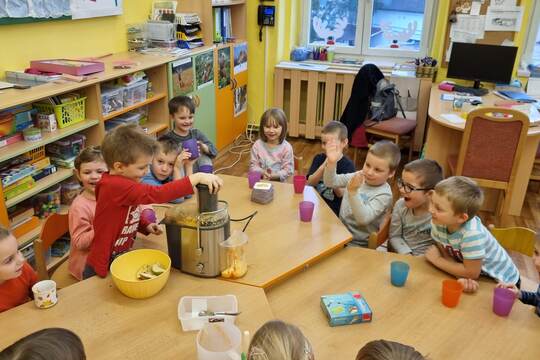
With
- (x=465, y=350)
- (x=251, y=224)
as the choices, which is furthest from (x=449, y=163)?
(x=465, y=350)

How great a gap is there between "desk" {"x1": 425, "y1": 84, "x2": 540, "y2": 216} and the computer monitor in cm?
33

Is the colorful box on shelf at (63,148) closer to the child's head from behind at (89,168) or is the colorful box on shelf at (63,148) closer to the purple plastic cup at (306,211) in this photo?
the child's head from behind at (89,168)

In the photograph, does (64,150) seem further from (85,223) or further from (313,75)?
(313,75)

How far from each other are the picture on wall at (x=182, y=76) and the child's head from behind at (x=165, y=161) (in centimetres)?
133

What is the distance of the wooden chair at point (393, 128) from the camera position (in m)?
4.48

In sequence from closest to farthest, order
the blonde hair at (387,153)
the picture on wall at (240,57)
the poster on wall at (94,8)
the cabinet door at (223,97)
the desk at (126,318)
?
1. the desk at (126,318)
2. the blonde hair at (387,153)
3. the poster on wall at (94,8)
4. the cabinet door at (223,97)
5. the picture on wall at (240,57)

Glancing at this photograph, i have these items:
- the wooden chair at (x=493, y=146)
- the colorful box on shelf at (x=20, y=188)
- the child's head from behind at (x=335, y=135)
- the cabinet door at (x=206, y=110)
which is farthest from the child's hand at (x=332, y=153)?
the cabinet door at (x=206, y=110)

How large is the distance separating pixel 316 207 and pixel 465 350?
997 mm

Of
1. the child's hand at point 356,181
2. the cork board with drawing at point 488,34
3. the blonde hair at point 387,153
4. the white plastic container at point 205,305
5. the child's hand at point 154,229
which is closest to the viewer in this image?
the white plastic container at point 205,305

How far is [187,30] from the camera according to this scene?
4.18 metres

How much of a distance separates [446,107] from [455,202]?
2.58m

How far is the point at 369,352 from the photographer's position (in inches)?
38.1

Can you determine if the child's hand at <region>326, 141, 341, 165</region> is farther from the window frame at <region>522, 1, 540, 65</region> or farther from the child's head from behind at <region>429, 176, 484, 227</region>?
the window frame at <region>522, 1, 540, 65</region>

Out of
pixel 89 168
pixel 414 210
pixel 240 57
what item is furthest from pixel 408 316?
pixel 240 57
